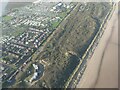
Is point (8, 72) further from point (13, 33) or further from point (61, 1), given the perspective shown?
point (61, 1)

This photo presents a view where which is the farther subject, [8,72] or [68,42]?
[68,42]

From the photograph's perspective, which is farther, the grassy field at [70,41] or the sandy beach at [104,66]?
the grassy field at [70,41]

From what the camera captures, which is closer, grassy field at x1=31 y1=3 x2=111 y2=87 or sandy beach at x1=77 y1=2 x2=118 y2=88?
sandy beach at x1=77 y1=2 x2=118 y2=88

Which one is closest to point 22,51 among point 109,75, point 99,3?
point 109,75
